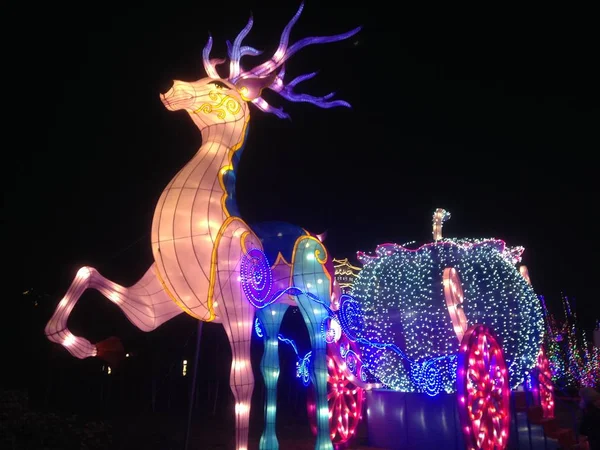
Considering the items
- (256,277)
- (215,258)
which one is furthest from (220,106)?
(256,277)

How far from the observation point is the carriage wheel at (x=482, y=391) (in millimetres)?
Answer: 5797

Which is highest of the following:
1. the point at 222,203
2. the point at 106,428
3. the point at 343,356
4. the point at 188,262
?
the point at 222,203

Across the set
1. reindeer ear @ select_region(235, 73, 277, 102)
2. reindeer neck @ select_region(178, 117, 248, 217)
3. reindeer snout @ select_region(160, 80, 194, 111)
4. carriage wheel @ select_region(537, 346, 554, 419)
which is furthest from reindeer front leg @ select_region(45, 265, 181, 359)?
carriage wheel @ select_region(537, 346, 554, 419)

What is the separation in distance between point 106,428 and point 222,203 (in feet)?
8.25

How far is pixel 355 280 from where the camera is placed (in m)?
8.93

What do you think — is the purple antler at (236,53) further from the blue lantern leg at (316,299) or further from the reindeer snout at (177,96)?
the blue lantern leg at (316,299)

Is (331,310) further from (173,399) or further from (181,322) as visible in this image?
(173,399)

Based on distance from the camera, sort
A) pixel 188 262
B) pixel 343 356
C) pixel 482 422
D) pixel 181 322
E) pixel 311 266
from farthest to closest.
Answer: pixel 181 322, pixel 343 356, pixel 311 266, pixel 482 422, pixel 188 262

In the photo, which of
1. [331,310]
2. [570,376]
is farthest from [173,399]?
[570,376]

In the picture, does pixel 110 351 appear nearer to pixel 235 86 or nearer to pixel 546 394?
pixel 235 86

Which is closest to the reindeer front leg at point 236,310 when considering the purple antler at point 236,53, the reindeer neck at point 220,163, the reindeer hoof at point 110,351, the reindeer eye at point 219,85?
the reindeer neck at point 220,163

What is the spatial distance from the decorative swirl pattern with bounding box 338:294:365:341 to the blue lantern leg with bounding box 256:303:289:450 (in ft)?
2.95

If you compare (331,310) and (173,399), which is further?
(173,399)

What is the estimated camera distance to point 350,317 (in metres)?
7.78
